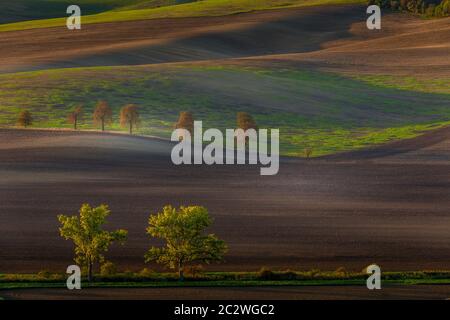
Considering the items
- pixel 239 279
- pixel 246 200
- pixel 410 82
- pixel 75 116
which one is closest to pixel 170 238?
pixel 239 279

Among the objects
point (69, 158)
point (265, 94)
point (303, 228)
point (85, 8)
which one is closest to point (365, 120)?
point (265, 94)

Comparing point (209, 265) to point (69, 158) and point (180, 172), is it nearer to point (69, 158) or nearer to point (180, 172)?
point (180, 172)

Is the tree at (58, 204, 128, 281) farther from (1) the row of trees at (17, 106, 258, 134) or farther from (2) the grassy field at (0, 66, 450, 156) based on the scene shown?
(1) the row of trees at (17, 106, 258, 134)

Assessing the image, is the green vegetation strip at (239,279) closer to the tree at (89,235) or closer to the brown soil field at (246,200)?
the tree at (89,235)

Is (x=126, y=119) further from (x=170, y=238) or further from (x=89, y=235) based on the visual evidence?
(x=170, y=238)

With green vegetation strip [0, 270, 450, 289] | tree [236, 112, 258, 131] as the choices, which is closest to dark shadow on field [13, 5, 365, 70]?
tree [236, 112, 258, 131]

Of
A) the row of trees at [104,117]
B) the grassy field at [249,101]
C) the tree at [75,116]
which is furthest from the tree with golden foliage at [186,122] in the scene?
the tree at [75,116]

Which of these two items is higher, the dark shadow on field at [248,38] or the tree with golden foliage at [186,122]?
the dark shadow on field at [248,38]
